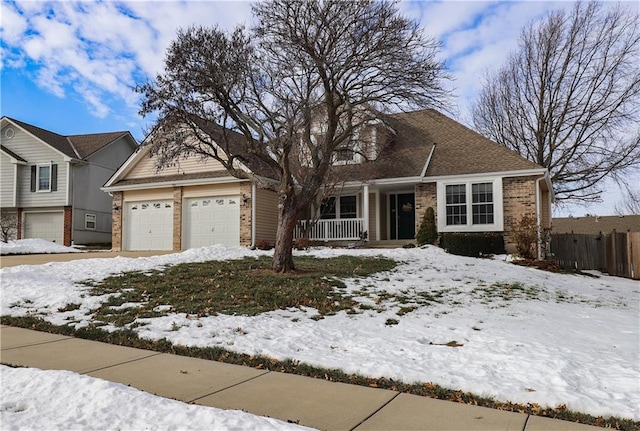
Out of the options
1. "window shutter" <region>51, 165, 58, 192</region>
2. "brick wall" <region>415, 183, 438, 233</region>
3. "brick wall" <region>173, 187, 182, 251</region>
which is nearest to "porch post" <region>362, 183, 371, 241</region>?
"brick wall" <region>415, 183, 438, 233</region>

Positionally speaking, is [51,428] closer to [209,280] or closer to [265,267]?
[209,280]

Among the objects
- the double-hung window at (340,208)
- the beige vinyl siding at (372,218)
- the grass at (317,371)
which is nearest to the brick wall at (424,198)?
the beige vinyl siding at (372,218)

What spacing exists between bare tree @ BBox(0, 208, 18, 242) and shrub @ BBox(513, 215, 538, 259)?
1044 inches

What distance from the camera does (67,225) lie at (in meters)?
25.5

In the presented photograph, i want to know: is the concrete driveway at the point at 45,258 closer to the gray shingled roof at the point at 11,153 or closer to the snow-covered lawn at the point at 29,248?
the snow-covered lawn at the point at 29,248

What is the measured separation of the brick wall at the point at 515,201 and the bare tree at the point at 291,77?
23.4 feet

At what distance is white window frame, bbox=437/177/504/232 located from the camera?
16.2 m

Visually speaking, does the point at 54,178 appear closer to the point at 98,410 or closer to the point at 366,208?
the point at 366,208

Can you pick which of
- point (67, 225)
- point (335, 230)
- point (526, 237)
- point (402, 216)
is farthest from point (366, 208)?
point (67, 225)

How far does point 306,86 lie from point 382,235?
31.4ft

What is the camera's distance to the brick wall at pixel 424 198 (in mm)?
17391

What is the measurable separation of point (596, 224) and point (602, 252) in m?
26.3

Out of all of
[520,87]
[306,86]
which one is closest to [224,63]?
[306,86]

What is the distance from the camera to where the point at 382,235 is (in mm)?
19391
